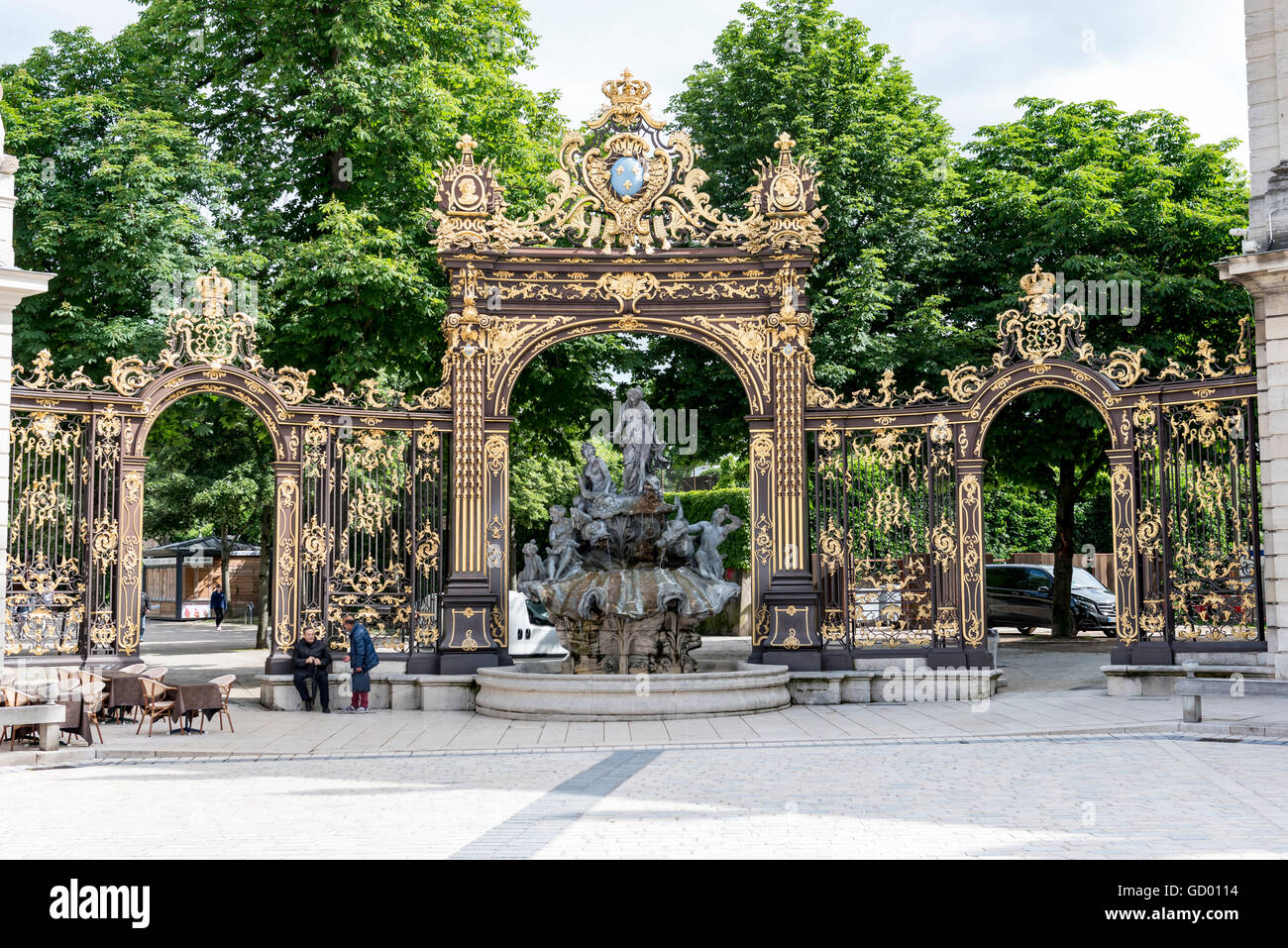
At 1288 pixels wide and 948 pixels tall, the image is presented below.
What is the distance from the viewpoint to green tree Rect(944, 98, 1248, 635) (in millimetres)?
20734

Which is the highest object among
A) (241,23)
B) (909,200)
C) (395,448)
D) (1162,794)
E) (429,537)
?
(241,23)

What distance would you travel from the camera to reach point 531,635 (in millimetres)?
24703

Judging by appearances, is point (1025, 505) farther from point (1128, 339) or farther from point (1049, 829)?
point (1049, 829)

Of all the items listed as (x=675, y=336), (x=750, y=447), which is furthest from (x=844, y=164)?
(x=750, y=447)

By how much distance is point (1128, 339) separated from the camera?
2102 cm

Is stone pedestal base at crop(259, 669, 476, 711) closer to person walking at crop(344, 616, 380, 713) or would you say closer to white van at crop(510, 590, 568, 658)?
person walking at crop(344, 616, 380, 713)

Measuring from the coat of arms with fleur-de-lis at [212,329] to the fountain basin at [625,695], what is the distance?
221 inches

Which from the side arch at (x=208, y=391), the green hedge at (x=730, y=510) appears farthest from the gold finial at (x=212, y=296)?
the green hedge at (x=730, y=510)

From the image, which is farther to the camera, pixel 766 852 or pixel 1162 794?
pixel 1162 794

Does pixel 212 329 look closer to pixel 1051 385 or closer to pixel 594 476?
pixel 594 476

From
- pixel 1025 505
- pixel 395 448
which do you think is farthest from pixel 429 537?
pixel 1025 505

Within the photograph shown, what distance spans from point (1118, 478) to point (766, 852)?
35.2 ft

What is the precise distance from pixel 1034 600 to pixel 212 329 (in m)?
20.6

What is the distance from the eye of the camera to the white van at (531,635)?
24.4 m
